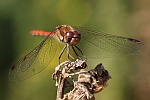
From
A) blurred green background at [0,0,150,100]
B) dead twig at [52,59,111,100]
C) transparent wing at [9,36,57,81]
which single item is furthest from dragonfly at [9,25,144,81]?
blurred green background at [0,0,150,100]

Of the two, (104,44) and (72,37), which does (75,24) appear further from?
(72,37)

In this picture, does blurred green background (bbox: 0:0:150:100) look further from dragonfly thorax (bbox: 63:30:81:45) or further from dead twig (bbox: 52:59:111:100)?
dead twig (bbox: 52:59:111:100)

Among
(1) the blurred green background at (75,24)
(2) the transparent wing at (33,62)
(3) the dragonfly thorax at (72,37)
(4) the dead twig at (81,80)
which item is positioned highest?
(1) the blurred green background at (75,24)

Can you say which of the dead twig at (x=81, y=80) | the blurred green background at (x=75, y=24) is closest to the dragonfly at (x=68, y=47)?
the dead twig at (x=81, y=80)

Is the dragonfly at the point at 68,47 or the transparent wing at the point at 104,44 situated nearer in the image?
the dragonfly at the point at 68,47

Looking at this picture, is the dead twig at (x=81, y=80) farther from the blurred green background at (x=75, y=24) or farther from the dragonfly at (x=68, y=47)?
the blurred green background at (x=75, y=24)

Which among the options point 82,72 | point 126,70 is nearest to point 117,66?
point 126,70

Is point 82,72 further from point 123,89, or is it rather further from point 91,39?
point 123,89

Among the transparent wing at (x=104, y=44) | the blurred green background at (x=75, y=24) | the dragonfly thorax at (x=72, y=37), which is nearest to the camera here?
the dragonfly thorax at (x=72, y=37)
